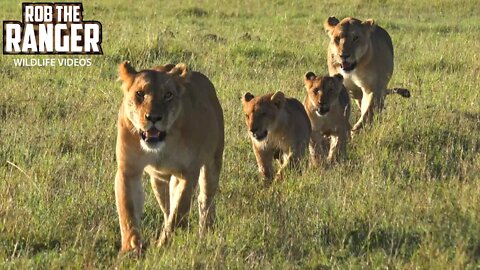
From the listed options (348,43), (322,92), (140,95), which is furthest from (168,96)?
(348,43)

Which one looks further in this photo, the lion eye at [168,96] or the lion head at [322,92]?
the lion head at [322,92]

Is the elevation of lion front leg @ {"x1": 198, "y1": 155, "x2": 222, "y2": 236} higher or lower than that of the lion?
lower

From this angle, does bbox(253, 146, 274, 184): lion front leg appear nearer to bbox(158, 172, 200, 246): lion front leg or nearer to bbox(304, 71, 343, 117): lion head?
bbox(304, 71, 343, 117): lion head

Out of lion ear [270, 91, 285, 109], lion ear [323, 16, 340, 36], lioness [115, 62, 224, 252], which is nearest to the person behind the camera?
lioness [115, 62, 224, 252]

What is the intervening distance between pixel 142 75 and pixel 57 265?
3.48ft

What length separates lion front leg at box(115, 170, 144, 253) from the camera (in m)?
4.62

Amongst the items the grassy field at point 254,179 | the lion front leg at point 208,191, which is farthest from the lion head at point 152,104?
the lion front leg at point 208,191

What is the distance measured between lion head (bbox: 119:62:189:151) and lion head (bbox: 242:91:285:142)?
180 cm

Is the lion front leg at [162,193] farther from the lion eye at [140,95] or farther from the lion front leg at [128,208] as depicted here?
the lion eye at [140,95]

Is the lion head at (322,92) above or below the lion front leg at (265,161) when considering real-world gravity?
above

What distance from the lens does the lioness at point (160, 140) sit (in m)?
4.48

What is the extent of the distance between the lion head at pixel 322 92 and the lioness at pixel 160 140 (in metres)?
2.26

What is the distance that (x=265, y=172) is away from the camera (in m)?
6.54

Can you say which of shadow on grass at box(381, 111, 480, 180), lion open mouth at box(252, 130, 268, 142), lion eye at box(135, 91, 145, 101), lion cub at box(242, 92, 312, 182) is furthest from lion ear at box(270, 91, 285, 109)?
lion eye at box(135, 91, 145, 101)
